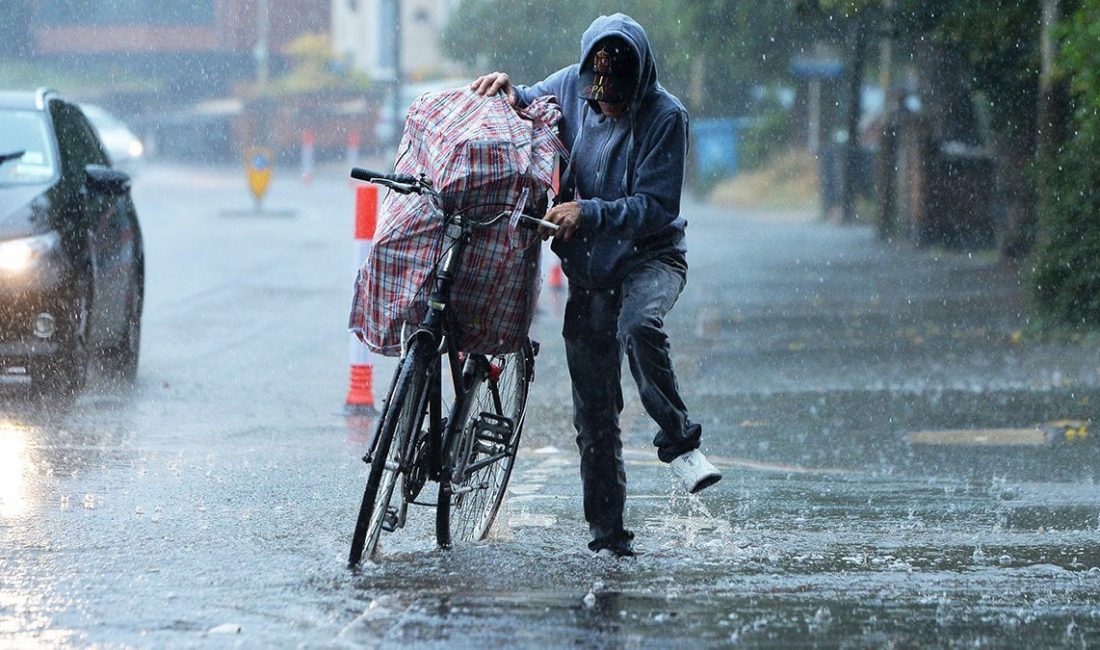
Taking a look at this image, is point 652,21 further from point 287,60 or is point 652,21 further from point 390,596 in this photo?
point 390,596

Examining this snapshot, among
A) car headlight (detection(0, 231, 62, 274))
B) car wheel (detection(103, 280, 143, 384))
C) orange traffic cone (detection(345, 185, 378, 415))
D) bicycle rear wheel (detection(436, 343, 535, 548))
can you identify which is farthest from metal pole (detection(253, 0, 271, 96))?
bicycle rear wheel (detection(436, 343, 535, 548))

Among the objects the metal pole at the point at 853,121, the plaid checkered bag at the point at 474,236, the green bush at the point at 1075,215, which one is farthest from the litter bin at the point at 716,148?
the plaid checkered bag at the point at 474,236

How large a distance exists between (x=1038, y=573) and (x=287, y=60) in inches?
2671

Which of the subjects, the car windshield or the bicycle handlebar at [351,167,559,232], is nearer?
the bicycle handlebar at [351,167,559,232]

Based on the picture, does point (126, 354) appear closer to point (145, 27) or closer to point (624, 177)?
point (624, 177)

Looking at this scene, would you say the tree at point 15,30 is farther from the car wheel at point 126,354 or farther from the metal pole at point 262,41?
the car wheel at point 126,354

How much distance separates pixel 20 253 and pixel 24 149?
0.90 metres

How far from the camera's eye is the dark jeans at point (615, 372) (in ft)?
19.1

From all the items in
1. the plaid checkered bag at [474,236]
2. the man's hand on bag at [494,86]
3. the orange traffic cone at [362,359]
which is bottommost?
the orange traffic cone at [362,359]

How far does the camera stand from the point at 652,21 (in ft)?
143

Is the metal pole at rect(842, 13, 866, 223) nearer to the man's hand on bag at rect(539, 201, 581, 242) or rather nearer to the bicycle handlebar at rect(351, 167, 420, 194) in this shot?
the man's hand on bag at rect(539, 201, 581, 242)

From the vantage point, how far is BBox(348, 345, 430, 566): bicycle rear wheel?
5.54m

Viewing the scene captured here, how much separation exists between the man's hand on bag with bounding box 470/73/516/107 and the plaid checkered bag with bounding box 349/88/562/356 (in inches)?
3.8

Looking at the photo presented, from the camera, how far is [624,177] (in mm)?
5887
